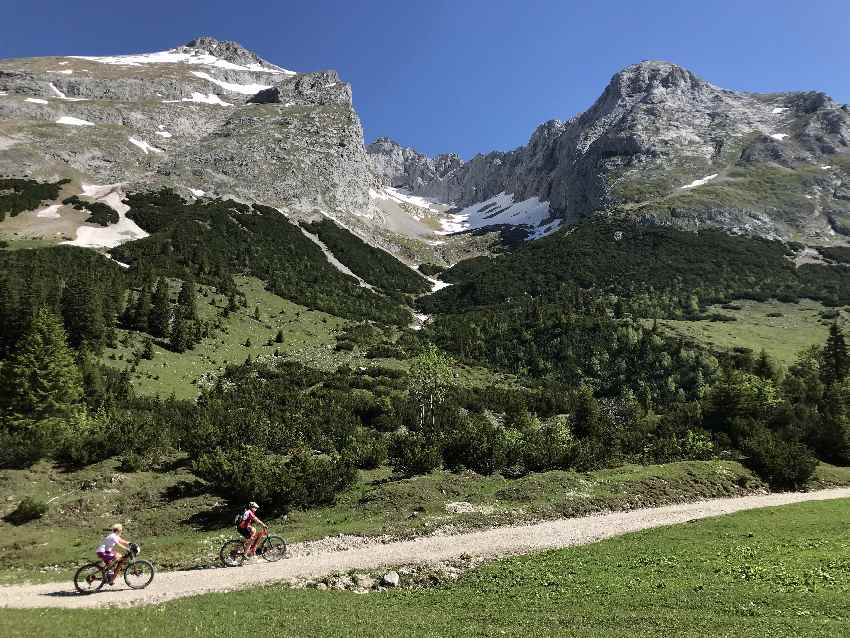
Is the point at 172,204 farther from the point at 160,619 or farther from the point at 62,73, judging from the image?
the point at 160,619

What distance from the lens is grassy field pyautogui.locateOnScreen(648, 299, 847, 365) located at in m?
79.9

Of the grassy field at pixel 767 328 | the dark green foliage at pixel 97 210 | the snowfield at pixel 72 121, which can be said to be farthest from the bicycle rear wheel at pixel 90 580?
the snowfield at pixel 72 121

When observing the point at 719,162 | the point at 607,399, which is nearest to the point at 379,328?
the point at 607,399

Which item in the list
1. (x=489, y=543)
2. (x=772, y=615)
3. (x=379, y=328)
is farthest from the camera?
(x=379, y=328)

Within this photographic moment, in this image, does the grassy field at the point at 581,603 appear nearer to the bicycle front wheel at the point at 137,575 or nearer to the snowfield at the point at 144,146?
the bicycle front wheel at the point at 137,575

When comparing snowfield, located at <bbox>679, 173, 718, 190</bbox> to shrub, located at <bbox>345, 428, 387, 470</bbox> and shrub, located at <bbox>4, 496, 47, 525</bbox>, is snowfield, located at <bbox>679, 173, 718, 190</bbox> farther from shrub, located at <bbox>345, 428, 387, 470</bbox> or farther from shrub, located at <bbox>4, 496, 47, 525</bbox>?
shrub, located at <bbox>4, 496, 47, 525</bbox>

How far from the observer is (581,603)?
47.7 ft

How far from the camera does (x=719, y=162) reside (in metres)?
196

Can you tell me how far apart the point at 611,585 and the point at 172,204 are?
5387 inches

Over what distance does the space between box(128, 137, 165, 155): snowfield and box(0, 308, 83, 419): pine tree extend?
144 meters

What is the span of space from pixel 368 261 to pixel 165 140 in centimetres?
8701

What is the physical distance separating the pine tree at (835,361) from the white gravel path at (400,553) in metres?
46.3

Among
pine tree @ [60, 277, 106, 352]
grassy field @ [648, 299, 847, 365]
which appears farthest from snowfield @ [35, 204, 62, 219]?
grassy field @ [648, 299, 847, 365]

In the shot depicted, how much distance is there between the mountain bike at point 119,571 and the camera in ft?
52.5
